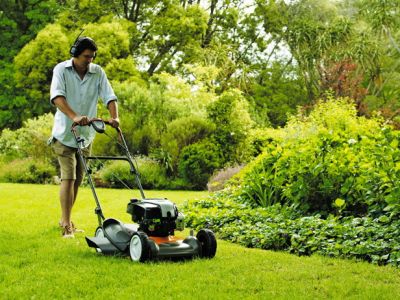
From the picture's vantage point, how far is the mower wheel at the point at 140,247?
15.2 ft

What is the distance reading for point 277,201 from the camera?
7734mm

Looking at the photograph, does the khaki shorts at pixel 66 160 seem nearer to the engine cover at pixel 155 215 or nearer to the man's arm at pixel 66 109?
the man's arm at pixel 66 109

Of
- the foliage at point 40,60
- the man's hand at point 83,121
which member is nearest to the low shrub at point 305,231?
the man's hand at point 83,121

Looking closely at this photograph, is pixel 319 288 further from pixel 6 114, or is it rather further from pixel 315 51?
pixel 315 51

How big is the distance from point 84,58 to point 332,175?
298 cm

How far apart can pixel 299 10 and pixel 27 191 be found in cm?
2282

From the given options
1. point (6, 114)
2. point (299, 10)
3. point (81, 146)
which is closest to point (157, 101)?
point (6, 114)

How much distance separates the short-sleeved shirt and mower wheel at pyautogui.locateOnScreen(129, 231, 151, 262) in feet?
5.13

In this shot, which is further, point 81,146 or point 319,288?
point 81,146

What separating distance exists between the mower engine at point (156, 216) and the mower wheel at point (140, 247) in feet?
0.41

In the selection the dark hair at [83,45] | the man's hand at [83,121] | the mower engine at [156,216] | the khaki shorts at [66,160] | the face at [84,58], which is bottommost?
the mower engine at [156,216]

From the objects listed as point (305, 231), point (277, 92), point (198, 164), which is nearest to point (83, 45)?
point (305, 231)

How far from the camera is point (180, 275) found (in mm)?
4309

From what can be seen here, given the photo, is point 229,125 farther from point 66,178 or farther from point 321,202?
point 66,178
